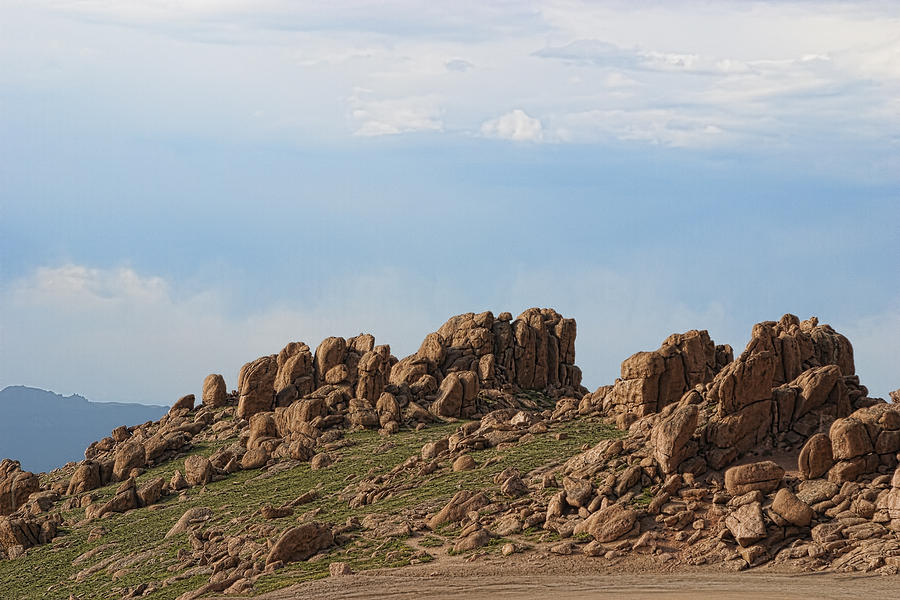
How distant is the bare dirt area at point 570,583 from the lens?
50.4 m

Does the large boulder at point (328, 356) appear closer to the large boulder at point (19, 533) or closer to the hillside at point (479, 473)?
the hillside at point (479, 473)

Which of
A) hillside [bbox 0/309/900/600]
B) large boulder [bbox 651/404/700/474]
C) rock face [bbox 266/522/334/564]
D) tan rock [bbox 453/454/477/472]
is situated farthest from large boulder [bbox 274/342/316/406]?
large boulder [bbox 651/404/700/474]

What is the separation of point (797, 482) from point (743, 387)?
7.75 metres

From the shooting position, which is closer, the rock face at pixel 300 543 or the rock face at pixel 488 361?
the rock face at pixel 300 543

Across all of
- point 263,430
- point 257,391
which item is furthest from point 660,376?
point 257,391

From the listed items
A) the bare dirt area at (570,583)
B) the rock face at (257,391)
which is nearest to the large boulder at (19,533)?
the rock face at (257,391)

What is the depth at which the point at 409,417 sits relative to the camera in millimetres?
95250

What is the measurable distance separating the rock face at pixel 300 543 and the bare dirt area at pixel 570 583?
16.0 ft

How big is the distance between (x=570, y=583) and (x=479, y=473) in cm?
1984

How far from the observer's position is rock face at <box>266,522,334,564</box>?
62688 mm

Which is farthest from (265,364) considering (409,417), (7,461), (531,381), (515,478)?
(515,478)

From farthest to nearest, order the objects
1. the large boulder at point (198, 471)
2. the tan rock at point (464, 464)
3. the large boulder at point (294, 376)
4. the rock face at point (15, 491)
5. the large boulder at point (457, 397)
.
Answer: the large boulder at point (294, 376) → the rock face at point (15, 491) → the large boulder at point (457, 397) → the large boulder at point (198, 471) → the tan rock at point (464, 464)

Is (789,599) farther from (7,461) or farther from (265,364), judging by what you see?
(7,461)

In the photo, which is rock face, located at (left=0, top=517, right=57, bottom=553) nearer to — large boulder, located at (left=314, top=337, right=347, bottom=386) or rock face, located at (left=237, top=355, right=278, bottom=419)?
rock face, located at (left=237, top=355, right=278, bottom=419)
